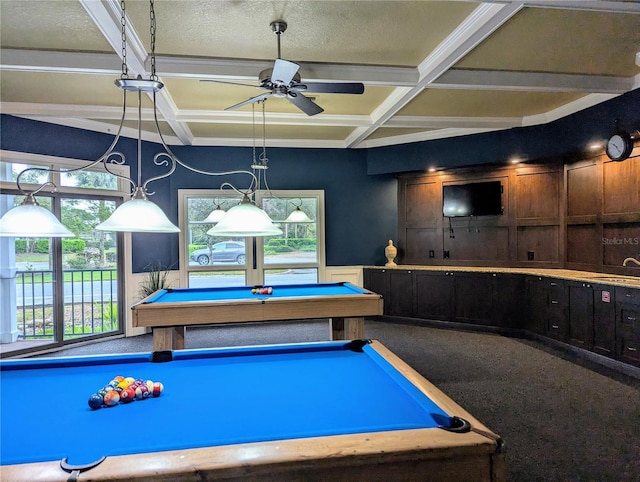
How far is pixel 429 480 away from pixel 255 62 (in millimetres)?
3451

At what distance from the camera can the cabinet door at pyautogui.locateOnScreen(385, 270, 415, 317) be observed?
6141 mm

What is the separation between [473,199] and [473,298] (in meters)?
1.50

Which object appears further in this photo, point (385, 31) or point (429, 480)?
point (385, 31)

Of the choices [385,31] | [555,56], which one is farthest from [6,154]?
[555,56]

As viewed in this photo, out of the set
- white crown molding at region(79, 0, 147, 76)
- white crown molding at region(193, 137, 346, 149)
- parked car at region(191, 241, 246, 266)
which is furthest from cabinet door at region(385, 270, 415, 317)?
white crown molding at region(79, 0, 147, 76)

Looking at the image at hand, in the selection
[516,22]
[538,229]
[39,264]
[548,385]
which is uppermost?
[516,22]

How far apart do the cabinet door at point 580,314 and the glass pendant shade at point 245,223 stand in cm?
349

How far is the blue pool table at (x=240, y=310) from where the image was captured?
10.7 feet

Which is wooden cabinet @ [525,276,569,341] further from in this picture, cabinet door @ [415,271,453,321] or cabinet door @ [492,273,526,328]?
cabinet door @ [415,271,453,321]

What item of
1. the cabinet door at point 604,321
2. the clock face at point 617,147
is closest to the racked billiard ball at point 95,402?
the cabinet door at point 604,321

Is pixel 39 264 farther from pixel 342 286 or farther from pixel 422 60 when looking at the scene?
pixel 422 60

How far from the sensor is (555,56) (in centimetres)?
342

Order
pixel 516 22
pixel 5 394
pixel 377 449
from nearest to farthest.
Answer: pixel 377 449, pixel 5 394, pixel 516 22

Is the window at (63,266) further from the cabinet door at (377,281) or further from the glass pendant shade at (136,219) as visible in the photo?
the cabinet door at (377,281)
